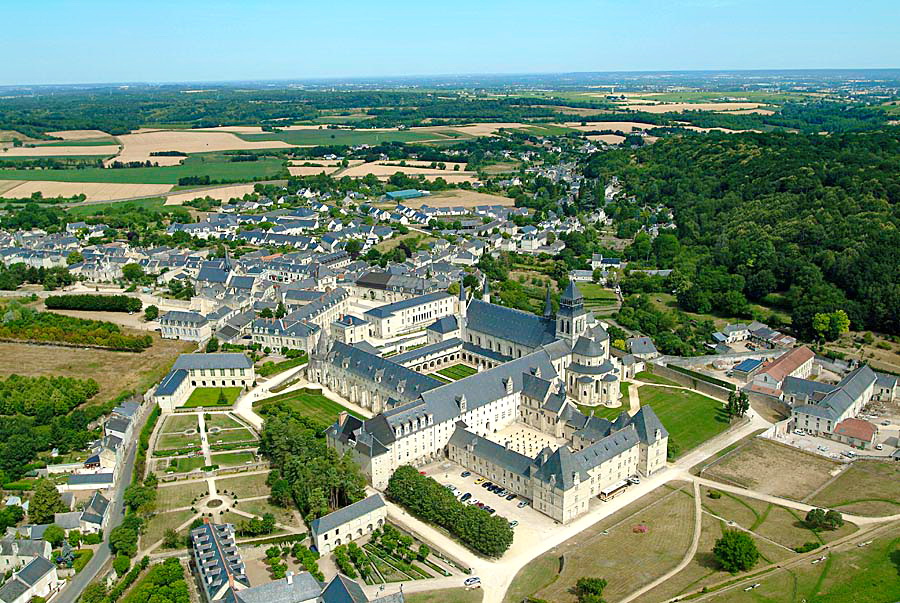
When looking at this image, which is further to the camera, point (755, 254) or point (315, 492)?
point (755, 254)

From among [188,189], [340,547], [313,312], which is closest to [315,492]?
[340,547]

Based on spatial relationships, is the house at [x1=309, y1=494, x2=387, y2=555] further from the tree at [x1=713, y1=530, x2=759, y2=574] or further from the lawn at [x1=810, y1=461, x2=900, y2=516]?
the lawn at [x1=810, y1=461, x2=900, y2=516]

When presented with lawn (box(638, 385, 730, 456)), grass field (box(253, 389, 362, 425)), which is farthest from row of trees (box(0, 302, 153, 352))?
lawn (box(638, 385, 730, 456))

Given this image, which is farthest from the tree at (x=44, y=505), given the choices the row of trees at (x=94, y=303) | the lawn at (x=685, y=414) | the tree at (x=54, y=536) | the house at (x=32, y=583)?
the row of trees at (x=94, y=303)

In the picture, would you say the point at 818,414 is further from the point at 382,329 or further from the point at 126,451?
the point at 126,451

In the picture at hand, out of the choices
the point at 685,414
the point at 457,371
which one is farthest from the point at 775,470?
the point at 457,371

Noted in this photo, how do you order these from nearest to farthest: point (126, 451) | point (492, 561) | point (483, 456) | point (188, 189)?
1. point (492, 561)
2. point (483, 456)
3. point (126, 451)
4. point (188, 189)
